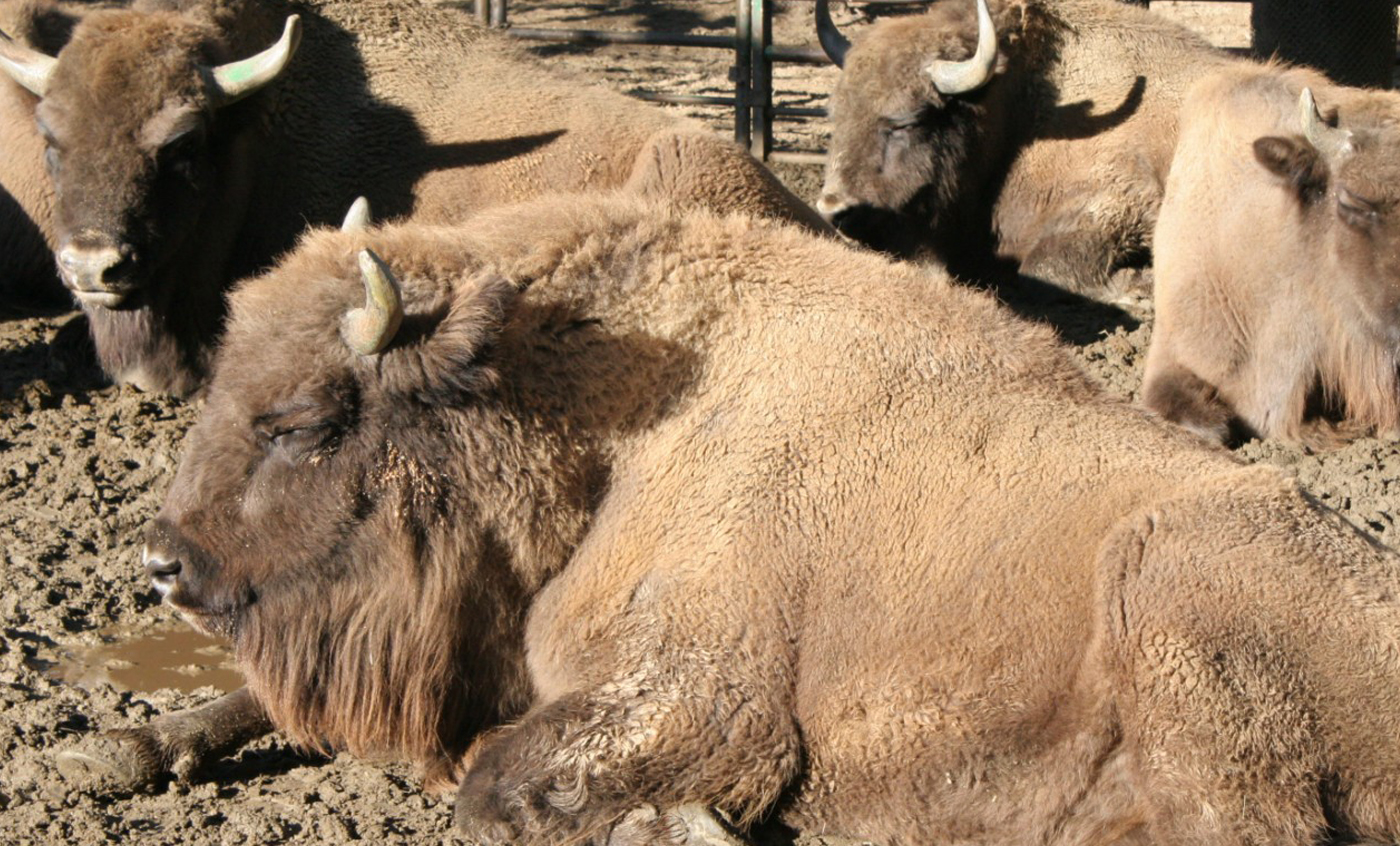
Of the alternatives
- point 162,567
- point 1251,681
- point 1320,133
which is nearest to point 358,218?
point 162,567

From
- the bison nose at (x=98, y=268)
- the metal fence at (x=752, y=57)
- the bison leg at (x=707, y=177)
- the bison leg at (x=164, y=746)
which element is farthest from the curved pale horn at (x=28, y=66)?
the metal fence at (x=752, y=57)

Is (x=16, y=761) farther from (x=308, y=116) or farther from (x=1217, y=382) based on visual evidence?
(x=1217, y=382)

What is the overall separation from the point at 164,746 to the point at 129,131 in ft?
11.6

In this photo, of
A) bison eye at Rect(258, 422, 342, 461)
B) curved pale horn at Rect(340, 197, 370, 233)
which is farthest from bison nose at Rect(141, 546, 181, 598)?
curved pale horn at Rect(340, 197, 370, 233)

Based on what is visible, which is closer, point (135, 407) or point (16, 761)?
point (16, 761)

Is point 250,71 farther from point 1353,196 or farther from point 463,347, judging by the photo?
point 1353,196

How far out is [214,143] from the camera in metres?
7.50

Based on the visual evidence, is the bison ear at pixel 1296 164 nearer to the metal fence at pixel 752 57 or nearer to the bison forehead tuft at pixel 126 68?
the metal fence at pixel 752 57

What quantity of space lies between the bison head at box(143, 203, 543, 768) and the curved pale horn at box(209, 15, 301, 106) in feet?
11.0

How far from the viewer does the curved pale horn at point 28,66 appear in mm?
7406

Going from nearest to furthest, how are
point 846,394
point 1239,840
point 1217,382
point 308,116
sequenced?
point 1239,840 → point 846,394 → point 1217,382 → point 308,116

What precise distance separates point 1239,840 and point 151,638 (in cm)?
349

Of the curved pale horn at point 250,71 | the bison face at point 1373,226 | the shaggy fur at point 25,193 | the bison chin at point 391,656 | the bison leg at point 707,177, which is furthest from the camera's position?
the shaggy fur at point 25,193

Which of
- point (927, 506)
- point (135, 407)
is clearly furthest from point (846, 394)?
point (135, 407)
